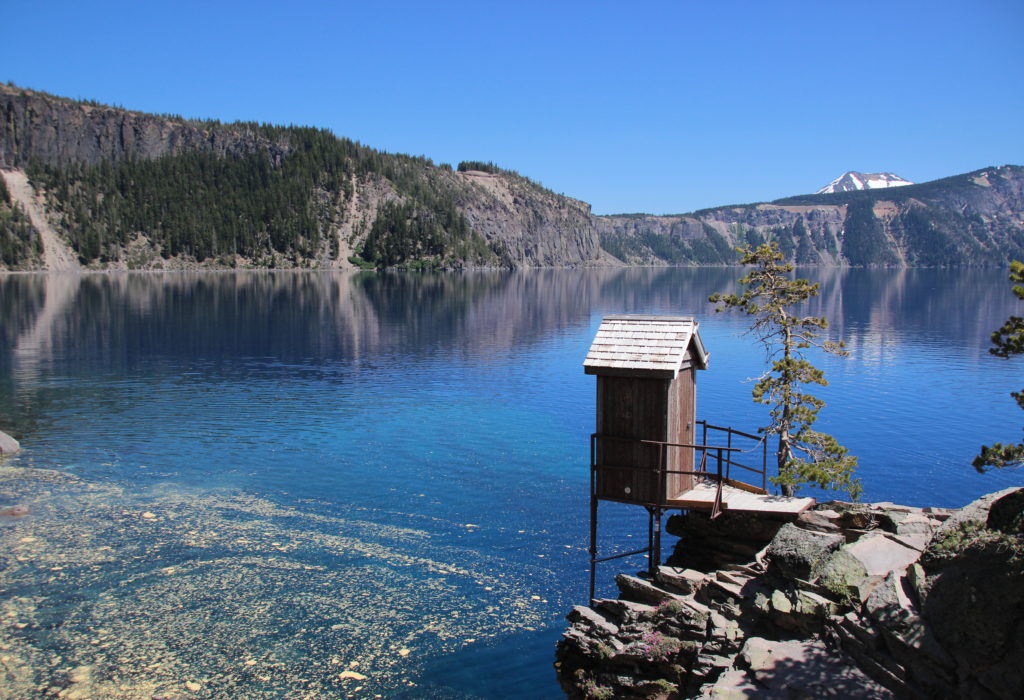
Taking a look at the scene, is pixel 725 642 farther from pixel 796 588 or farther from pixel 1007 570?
pixel 1007 570

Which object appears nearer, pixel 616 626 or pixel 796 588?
pixel 796 588

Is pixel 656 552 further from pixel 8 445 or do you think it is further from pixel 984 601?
pixel 8 445

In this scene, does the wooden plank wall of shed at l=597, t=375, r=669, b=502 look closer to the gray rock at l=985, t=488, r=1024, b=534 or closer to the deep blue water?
the deep blue water

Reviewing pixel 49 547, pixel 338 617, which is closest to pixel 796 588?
pixel 338 617

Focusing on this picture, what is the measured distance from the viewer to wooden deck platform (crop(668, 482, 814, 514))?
23141 millimetres

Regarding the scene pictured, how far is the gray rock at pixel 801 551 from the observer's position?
18266 mm

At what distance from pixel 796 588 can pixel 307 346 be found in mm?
66950

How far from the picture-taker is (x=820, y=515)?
70.0ft

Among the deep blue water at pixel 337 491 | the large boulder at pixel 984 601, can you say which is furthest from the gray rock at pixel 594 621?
the large boulder at pixel 984 601

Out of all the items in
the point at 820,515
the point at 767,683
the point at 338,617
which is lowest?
the point at 338,617

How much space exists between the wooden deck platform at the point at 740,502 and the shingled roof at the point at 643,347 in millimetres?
3774

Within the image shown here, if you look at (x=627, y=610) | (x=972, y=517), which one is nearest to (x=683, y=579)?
(x=627, y=610)

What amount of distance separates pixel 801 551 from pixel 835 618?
2.11 metres

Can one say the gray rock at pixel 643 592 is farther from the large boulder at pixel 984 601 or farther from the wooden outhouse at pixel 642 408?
the large boulder at pixel 984 601
